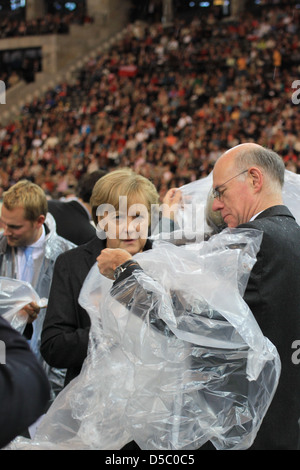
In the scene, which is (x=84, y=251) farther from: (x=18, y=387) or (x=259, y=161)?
(x=18, y=387)

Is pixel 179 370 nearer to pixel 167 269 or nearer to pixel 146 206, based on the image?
pixel 167 269

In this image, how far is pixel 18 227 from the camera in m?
2.89

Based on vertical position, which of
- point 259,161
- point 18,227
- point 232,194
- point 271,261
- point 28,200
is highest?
point 259,161

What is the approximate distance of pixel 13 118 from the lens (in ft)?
71.2

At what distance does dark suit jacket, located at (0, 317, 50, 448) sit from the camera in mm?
1014

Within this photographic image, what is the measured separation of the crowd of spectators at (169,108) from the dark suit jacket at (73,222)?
21.0 feet

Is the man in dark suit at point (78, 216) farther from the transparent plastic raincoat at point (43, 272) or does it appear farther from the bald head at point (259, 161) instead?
the bald head at point (259, 161)

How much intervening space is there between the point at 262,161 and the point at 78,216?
7.60 feet

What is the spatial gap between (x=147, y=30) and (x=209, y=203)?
65.2 ft

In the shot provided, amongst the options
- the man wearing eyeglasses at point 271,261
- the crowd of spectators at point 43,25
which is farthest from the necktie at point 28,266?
the crowd of spectators at point 43,25

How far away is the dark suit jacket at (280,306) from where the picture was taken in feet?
5.72

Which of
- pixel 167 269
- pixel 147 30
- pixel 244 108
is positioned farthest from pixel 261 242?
pixel 147 30

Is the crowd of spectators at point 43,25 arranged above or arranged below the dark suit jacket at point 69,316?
above

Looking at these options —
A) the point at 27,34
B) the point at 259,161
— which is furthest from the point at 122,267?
the point at 27,34
